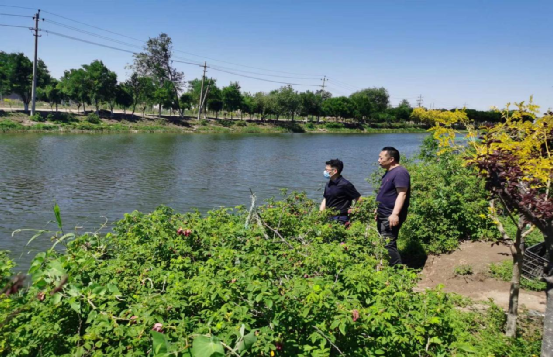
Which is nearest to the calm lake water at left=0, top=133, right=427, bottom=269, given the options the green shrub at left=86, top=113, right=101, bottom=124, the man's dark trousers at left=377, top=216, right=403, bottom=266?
the man's dark trousers at left=377, top=216, right=403, bottom=266

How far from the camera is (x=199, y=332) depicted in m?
2.37

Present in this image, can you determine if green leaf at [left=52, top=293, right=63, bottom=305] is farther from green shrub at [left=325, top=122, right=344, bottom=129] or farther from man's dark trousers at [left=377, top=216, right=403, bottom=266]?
green shrub at [left=325, top=122, right=344, bottom=129]

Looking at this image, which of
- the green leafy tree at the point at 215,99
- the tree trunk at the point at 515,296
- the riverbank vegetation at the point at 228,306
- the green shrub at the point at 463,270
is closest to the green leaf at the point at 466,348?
the riverbank vegetation at the point at 228,306

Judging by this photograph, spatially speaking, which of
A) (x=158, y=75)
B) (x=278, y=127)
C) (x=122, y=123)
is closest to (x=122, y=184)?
(x=122, y=123)

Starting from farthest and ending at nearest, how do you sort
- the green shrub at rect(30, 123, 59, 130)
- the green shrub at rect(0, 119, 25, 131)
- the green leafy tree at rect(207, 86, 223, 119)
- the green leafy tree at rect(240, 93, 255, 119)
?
1. the green leafy tree at rect(240, 93, 255, 119)
2. the green leafy tree at rect(207, 86, 223, 119)
3. the green shrub at rect(30, 123, 59, 130)
4. the green shrub at rect(0, 119, 25, 131)

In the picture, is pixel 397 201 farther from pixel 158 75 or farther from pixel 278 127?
pixel 158 75

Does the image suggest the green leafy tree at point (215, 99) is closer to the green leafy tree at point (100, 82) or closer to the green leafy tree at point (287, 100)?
the green leafy tree at point (287, 100)

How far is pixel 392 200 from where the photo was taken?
5.68 meters

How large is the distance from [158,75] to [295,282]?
6789cm

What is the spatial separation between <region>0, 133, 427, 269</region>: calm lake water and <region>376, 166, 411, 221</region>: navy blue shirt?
1783mm

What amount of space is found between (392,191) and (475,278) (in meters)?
1.95

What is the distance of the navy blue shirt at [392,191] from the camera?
5492 mm

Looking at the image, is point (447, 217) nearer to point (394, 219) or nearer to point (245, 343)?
point (394, 219)

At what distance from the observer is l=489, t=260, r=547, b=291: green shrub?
5.55m
